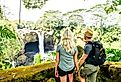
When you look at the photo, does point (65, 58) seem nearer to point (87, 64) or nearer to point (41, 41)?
point (87, 64)

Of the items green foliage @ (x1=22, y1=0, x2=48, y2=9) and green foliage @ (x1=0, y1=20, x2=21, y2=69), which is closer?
green foliage @ (x1=0, y1=20, x2=21, y2=69)

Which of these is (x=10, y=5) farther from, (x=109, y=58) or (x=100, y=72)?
(x=100, y=72)

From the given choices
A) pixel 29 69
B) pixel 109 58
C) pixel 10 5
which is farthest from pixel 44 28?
pixel 29 69

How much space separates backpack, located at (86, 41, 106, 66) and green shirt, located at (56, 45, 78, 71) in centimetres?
18

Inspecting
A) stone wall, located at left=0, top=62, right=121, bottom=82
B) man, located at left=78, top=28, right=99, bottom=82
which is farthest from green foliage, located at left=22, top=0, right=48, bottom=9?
man, located at left=78, top=28, right=99, bottom=82

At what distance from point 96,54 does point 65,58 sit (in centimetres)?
35

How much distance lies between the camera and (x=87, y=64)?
12.6 ft

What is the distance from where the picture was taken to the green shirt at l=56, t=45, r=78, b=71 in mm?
3752

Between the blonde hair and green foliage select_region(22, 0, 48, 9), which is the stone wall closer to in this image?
the blonde hair

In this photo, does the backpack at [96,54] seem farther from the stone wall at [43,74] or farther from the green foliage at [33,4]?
the green foliage at [33,4]

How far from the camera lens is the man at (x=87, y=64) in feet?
12.3

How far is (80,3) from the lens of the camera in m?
20.4

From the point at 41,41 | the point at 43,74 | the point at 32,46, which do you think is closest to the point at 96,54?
the point at 43,74

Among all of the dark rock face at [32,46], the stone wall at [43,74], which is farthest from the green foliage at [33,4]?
the stone wall at [43,74]
